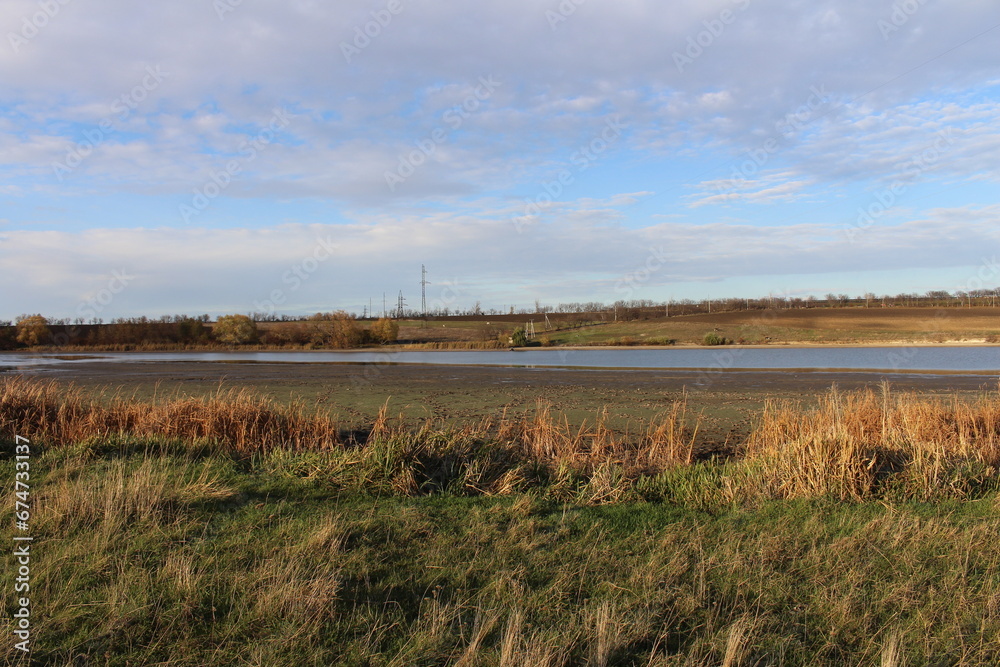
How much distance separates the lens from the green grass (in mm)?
4418

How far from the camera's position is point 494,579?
5.46 m

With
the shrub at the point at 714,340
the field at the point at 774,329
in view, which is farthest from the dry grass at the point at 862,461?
the field at the point at 774,329

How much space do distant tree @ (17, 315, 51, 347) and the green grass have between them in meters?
85.1

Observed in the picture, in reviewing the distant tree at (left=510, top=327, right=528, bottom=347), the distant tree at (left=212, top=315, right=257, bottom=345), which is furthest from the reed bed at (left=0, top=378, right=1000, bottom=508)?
the distant tree at (left=212, top=315, right=257, bottom=345)

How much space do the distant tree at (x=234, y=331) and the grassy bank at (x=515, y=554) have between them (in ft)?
230

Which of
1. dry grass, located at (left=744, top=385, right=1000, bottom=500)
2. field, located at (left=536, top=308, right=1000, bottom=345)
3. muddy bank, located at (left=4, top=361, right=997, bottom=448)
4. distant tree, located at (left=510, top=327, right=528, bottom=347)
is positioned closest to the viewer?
dry grass, located at (left=744, top=385, right=1000, bottom=500)

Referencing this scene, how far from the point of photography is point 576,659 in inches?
170

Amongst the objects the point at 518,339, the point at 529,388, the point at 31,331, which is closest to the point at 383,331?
the point at 518,339

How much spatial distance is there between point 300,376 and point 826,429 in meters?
27.2

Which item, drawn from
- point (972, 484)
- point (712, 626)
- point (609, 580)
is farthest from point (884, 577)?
point (972, 484)

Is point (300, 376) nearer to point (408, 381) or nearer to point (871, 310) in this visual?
point (408, 381)

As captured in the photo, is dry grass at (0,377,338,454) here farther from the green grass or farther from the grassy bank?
the green grass

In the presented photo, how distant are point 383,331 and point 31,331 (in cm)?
4198

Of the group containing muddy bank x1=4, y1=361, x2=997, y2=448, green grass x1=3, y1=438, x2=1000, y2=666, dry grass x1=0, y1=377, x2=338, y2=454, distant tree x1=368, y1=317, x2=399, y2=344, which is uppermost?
distant tree x1=368, y1=317, x2=399, y2=344
